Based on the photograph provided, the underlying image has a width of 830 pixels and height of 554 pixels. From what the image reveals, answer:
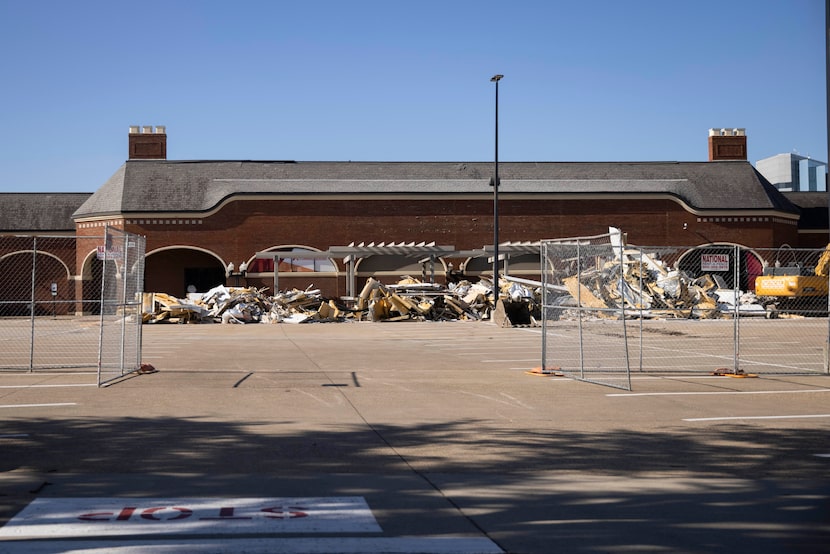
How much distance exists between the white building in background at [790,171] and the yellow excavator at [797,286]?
106 meters

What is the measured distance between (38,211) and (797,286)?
152 feet

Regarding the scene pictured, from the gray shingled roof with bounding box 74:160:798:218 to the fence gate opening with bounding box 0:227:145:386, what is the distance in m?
3.76

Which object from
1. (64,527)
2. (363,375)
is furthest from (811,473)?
(363,375)

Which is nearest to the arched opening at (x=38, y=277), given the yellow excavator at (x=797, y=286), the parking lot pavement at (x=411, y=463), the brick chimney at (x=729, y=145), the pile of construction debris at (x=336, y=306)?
the pile of construction debris at (x=336, y=306)

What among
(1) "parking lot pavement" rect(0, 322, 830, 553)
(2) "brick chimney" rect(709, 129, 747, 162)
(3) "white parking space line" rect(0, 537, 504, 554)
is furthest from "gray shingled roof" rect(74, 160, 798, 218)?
(3) "white parking space line" rect(0, 537, 504, 554)

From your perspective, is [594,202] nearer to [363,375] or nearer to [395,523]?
[363,375]

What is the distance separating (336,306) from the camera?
1551 inches

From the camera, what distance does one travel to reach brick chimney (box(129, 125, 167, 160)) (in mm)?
56406

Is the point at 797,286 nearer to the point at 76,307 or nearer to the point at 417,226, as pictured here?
the point at 417,226

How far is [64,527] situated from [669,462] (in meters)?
5.56

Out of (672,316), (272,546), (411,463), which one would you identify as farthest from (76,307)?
(272,546)

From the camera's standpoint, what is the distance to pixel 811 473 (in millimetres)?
8172

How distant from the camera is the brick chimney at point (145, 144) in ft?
185

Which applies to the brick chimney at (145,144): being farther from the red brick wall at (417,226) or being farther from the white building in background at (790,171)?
the white building in background at (790,171)
